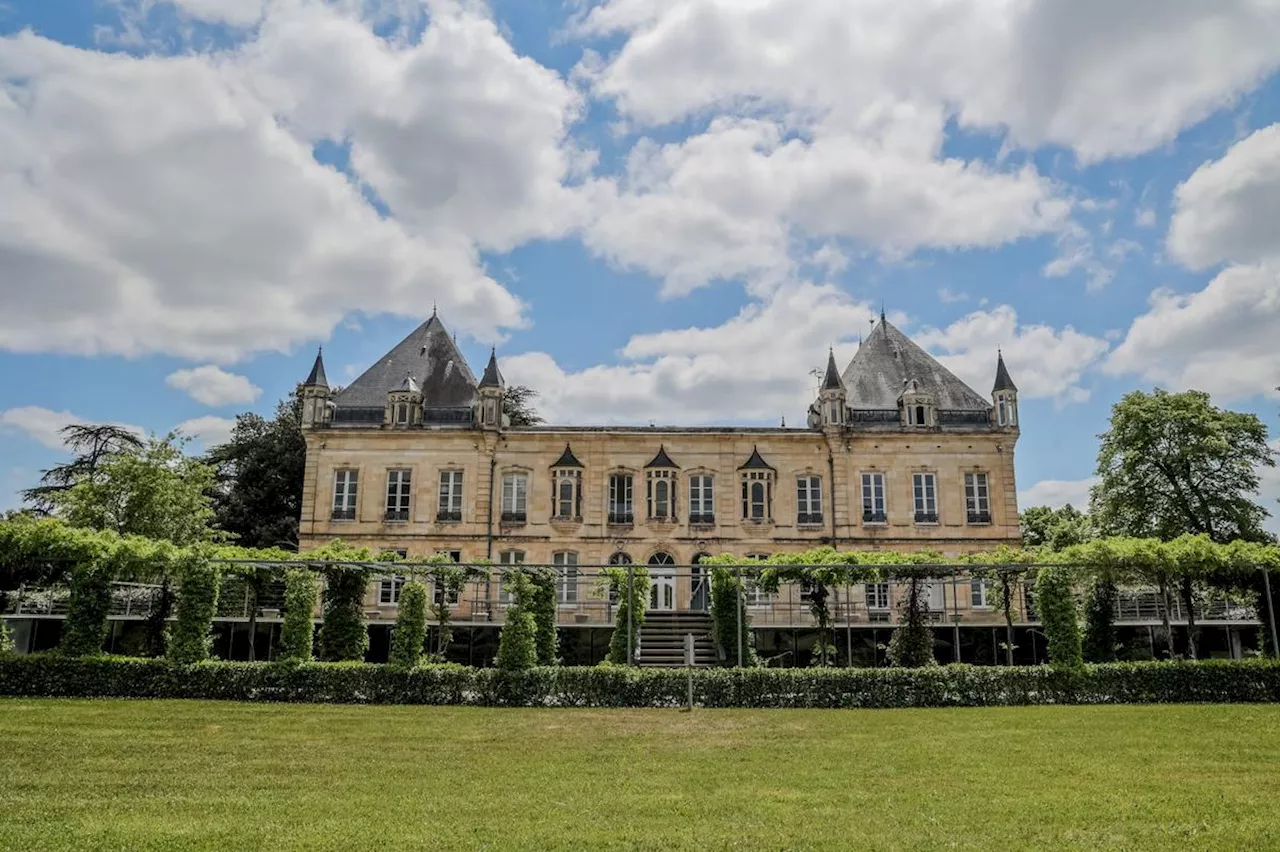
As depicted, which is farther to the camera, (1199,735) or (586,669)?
(586,669)

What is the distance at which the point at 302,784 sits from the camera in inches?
454

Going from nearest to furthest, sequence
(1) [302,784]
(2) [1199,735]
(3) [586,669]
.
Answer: (1) [302,784], (2) [1199,735], (3) [586,669]

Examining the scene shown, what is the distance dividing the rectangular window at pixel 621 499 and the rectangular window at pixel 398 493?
791cm

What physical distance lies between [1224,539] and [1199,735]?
25.9 m

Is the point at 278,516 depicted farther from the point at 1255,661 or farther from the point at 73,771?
the point at 1255,661

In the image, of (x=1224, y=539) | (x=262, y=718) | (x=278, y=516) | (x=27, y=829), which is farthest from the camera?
(x=278, y=516)

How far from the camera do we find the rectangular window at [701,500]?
128 ft

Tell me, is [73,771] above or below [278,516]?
below

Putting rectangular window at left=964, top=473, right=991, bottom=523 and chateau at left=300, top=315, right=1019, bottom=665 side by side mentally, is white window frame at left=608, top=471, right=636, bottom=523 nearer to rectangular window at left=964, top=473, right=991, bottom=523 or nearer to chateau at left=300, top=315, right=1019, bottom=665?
chateau at left=300, top=315, right=1019, bottom=665

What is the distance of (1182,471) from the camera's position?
3900 cm

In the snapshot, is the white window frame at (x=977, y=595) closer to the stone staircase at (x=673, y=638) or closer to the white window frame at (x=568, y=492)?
the stone staircase at (x=673, y=638)

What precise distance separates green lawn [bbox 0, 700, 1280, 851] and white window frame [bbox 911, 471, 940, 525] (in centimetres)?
1995

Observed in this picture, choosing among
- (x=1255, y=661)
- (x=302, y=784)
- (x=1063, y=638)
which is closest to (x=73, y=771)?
(x=302, y=784)

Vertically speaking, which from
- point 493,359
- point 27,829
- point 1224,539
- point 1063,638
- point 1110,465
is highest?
point 493,359
